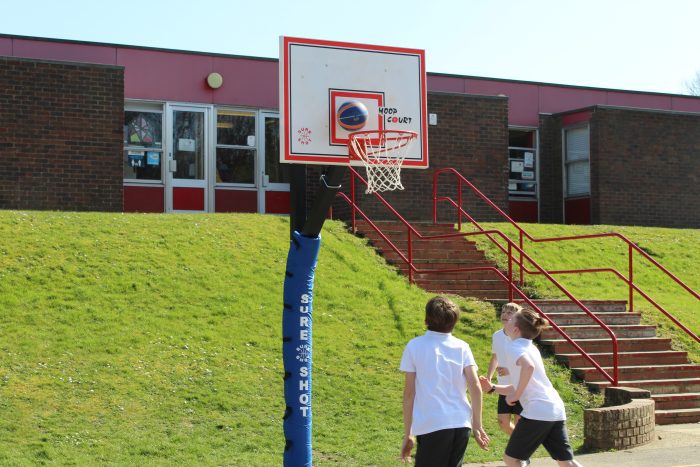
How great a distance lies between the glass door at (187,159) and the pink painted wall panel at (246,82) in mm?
611

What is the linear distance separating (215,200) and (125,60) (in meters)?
3.41

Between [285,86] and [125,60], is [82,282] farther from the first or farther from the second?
[125,60]

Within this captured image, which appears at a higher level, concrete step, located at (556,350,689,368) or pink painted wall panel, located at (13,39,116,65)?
pink painted wall panel, located at (13,39,116,65)

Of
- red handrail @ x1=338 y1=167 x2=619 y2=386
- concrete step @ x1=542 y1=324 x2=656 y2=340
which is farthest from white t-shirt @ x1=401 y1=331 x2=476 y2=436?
concrete step @ x1=542 y1=324 x2=656 y2=340

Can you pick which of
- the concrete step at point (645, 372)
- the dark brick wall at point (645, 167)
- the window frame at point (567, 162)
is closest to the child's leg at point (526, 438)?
the concrete step at point (645, 372)

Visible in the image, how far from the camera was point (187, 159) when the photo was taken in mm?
20938

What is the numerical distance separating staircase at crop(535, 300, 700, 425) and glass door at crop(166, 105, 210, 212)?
28.8 ft

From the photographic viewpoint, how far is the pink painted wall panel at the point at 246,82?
21.2m

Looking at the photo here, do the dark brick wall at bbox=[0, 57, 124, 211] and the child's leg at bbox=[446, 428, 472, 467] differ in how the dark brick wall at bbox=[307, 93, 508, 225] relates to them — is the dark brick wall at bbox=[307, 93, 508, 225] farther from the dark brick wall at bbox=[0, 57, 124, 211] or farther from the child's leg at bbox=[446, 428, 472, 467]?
the child's leg at bbox=[446, 428, 472, 467]

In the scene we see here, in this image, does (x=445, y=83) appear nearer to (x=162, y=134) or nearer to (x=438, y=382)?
(x=162, y=134)

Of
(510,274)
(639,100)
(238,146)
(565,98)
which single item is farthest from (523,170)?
(510,274)

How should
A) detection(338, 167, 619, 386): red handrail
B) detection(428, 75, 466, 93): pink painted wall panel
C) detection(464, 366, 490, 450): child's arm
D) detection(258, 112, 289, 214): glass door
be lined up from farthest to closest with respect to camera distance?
detection(428, 75, 466, 93): pink painted wall panel
detection(258, 112, 289, 214): glass door
detection(338, 167, 619, 386): red handrail
detection(464, 366, 490, 450): child's arm

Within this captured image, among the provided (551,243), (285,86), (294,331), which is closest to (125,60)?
(551,243)

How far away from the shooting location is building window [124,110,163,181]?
67.0 ft
